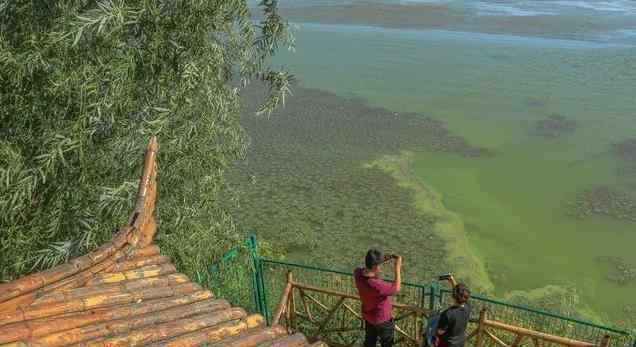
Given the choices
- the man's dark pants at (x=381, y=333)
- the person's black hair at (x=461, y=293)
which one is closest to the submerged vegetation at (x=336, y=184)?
the man's dark pants at (x=381, y=333)

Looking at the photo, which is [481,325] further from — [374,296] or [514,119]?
[514,119]

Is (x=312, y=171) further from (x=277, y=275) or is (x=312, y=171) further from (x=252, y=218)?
(x=277, y=275)

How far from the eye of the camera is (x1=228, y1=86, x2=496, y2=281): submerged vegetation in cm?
1392

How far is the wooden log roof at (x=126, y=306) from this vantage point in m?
4.38

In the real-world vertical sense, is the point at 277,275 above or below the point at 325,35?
below

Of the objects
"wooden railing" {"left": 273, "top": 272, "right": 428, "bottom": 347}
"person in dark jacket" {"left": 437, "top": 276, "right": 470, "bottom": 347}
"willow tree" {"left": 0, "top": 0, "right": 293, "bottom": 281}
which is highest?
"willow tree" {"left": 0, "top": 0, "right": 293, "bottom": 281}

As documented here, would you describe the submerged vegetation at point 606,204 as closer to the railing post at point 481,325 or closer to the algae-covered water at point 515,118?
the algae-covered water at point 515,118

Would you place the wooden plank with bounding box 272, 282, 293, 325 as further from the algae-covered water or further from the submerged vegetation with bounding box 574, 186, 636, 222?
the submerged vegetation with bounding box 574, 186, 636, 222

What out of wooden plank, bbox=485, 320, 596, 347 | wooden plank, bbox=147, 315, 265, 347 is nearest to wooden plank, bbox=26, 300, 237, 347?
wooden plank, bbox=147, 315, 265, 347

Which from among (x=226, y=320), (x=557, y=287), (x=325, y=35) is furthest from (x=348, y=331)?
(x=325, y=35)

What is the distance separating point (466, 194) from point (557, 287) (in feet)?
15.9

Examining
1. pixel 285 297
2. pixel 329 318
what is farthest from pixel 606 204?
pixel 285 297

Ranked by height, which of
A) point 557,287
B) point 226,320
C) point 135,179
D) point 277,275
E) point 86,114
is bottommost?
point 557,287

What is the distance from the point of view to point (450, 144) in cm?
2055
